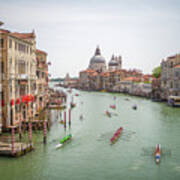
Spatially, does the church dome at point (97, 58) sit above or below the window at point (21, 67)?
above

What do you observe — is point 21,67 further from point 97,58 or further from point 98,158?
point 97,58

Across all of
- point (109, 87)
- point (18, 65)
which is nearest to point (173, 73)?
point (18, 65)

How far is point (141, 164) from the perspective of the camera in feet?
63.6

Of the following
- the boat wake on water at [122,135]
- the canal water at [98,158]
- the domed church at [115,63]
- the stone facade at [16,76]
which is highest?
the domed church at [115,63]

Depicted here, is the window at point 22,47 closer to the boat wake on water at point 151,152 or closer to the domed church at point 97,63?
the boat wake on water at point 151,152

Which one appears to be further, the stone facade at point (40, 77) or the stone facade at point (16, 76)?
the stone facade at point (40, 77)

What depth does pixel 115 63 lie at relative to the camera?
160 m

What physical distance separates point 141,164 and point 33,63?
21313 mm

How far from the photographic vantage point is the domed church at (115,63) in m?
159

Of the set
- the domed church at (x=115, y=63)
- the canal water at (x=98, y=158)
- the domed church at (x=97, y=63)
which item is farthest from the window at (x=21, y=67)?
the domed church at (x=97, y=63)

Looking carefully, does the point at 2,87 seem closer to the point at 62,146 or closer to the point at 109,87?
the point at 62,146

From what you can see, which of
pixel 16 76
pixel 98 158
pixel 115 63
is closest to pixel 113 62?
pixel 115 63

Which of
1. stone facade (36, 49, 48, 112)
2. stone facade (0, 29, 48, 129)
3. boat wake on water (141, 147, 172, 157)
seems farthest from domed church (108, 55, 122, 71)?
boat wake on water (141, 147, 172, 157)

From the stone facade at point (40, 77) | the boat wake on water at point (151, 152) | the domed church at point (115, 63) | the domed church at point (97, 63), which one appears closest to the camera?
the boat wake on water at point (151, 152)
